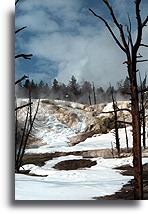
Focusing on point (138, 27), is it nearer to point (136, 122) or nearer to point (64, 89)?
point (136, 122)

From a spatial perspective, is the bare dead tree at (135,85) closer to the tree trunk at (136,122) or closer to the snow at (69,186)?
the tree trunk at (136,122)

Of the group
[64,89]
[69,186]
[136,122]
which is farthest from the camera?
[64,89]

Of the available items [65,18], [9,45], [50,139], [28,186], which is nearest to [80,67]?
[65,18]

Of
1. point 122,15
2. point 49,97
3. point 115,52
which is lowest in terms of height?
point 49,97

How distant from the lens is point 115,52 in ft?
9.04

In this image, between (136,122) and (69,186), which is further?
(69,186)

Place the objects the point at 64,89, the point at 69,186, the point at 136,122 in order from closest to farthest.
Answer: the point at 136,122 → the point at 69,186 → the point at 64,89

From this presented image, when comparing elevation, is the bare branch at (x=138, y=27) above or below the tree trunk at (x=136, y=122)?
above

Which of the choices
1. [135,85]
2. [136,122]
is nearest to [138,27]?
[135,85]

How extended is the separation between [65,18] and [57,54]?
0.89 ft

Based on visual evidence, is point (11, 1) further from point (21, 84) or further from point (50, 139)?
point (50, 139)

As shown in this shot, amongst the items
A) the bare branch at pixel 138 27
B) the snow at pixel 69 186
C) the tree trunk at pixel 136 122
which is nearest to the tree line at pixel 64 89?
the tree trunk at pixel 136 122

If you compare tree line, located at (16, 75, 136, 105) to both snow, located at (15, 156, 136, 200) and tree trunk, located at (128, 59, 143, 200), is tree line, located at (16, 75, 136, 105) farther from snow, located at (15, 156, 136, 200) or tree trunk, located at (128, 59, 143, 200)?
snow, located at (15, 156, 136, 200)

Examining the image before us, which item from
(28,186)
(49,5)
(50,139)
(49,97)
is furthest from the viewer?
(50,139)
